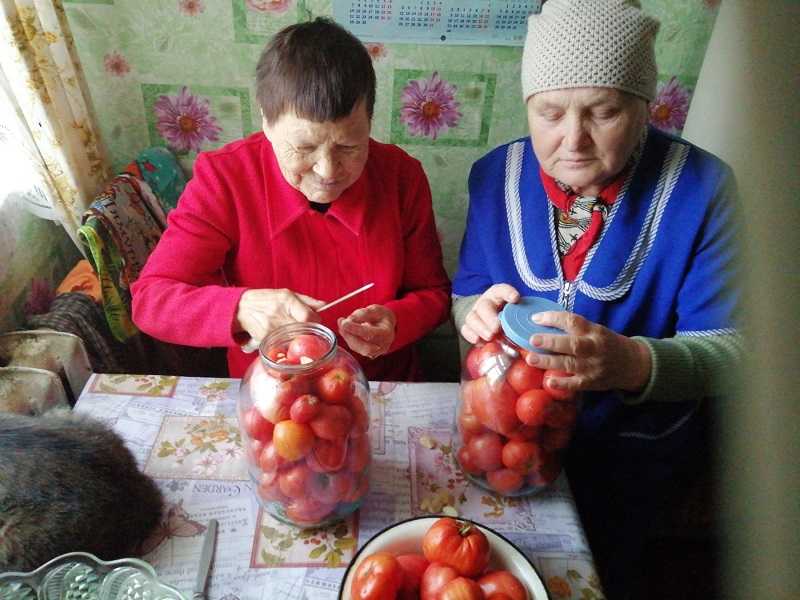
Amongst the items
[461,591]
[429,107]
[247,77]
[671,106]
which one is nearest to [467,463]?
[461,591]

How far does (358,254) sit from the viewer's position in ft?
4.10

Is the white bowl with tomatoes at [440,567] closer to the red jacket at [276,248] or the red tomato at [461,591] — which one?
the red tomato at [461,591]

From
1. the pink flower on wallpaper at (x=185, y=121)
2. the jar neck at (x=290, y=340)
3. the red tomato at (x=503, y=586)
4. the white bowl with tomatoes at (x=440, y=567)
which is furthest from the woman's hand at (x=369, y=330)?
the pink flower on wallpaper at (x=185, y=121)

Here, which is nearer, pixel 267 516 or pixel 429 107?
pixel 267 516

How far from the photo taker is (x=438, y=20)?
1.61 meters

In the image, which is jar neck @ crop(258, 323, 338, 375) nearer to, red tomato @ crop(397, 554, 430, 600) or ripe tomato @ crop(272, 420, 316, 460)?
ripe tomato @ crop(272, 420, 316, 460)

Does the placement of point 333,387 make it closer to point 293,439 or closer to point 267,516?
point 293,439

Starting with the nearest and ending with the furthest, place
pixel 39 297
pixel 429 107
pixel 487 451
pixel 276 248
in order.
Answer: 1. pixel 487 451
2. pixel 276 248
3. pixel 39 297
4. pixel 429 107

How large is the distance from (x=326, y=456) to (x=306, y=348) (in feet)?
0.48

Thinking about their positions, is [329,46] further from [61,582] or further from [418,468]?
[61,582]

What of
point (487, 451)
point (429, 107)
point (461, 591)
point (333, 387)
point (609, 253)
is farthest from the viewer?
point (429, 107)

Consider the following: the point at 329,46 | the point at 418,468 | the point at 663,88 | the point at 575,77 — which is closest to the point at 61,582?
the point at 418,468

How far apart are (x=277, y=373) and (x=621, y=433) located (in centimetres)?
75

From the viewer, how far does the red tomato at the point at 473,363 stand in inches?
35.5
